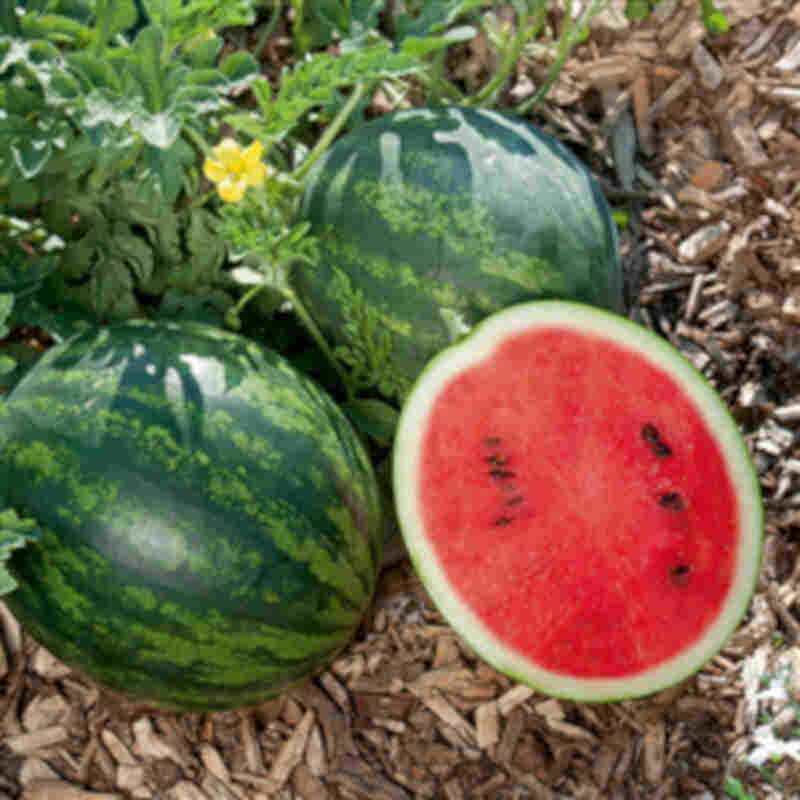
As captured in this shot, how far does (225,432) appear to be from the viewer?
1964mm

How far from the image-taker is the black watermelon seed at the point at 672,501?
2.11m

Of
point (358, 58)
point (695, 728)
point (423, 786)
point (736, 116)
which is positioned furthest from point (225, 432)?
point (736, 116)

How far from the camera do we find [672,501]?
6.93 feet

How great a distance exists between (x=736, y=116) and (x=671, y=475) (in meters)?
1.05

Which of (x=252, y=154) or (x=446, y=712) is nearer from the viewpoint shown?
(x=252, y=154)

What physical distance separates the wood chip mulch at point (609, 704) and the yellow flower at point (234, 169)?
36.6 inches

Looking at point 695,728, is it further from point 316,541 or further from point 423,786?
point 316,541

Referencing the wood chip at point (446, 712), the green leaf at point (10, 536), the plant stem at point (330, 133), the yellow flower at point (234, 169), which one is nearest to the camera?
the green leaf at point (10, 536)

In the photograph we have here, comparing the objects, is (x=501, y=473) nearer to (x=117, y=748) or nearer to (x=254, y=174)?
(x=254, y=174)

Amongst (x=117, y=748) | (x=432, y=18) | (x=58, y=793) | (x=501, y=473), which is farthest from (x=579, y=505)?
(x=58, y=793)

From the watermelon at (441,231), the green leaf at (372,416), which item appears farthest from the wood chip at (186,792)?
the watermelon at (441,231)

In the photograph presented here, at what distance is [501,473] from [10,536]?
2.81 ft

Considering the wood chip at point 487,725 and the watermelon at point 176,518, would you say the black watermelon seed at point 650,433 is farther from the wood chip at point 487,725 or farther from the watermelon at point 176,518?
the wood chip at point 487,725

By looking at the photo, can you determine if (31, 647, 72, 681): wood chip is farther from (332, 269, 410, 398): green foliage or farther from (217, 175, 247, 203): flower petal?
(217, 175, 247, 203): flower petal
